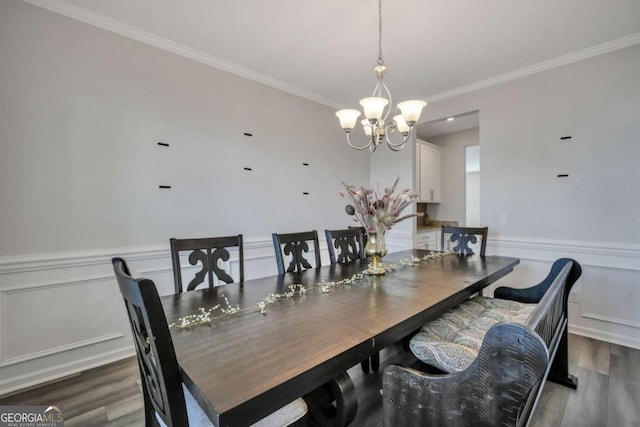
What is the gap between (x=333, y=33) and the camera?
2.33m

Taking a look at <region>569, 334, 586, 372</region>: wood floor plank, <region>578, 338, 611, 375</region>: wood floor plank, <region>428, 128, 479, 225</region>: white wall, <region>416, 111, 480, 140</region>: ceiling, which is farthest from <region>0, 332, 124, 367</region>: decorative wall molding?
<region>428, 128, 479, 225</region>: white wall

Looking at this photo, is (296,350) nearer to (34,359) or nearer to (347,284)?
(347,284)

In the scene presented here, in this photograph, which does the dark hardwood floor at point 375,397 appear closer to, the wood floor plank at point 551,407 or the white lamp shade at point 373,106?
the wood floor plank at point 551,407

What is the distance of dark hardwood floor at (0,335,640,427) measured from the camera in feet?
5.28

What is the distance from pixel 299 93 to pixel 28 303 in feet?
10.5

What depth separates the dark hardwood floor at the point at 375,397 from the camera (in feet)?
5.28

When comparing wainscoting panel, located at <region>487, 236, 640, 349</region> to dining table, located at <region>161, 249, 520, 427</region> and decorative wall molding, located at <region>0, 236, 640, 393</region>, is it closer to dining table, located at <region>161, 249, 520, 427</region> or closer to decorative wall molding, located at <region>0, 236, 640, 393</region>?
decorative wall molding, located at <region>0, 236, 640, 393</region>

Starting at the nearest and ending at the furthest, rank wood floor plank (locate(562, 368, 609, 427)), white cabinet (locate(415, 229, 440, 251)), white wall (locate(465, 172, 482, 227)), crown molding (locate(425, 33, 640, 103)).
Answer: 1. wood floor plank (locate(562, 368, 609, 427))
2. crown molding (locate(425, 33, 640, 103))
3. white cabinet (locate(415, 229, 440, 251))
4. white wall (locate(465, 172, 482, 227))

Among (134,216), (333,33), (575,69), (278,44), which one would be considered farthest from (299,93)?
Result: (575,69)

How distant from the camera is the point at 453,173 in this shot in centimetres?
531

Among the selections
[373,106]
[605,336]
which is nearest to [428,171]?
[605,336]

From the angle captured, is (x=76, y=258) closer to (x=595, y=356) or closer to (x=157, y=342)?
(x=157, y=342)

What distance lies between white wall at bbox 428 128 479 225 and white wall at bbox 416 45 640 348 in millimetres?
2007

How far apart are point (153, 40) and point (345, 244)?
2.44 metres
